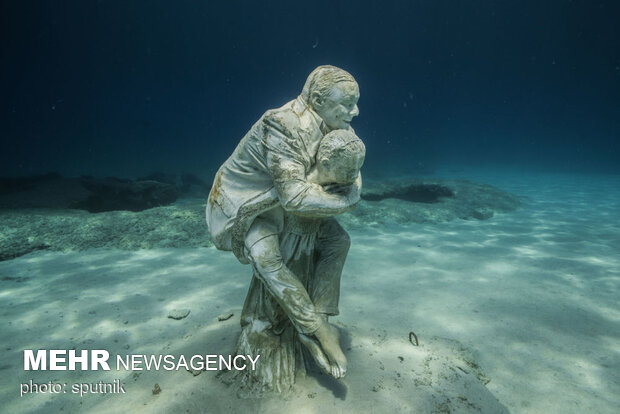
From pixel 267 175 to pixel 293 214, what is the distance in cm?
33

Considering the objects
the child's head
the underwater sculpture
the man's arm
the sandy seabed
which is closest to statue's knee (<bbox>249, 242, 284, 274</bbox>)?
the underwater sculpture

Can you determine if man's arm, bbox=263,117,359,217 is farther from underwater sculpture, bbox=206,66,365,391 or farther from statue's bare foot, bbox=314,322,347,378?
statue's bare foot, bbox=314,322,347,378

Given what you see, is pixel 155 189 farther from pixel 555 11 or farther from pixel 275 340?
pixel 555 11

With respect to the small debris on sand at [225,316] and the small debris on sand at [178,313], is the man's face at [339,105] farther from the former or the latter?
the small debris on sand at [178,313]

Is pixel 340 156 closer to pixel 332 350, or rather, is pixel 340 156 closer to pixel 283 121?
pixel 283 121

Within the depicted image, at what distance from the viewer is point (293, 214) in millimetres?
2170

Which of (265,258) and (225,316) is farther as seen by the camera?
(225,316)

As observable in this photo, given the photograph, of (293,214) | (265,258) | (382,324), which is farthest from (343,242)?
(382,324)

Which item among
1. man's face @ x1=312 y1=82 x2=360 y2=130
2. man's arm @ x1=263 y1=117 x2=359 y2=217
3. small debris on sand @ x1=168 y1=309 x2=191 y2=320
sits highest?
man's face @ x1=312 y1=82 x2=360 y2=130

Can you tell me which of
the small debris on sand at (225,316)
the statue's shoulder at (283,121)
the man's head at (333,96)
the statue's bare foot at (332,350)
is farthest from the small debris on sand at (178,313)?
the man's head at (333,96)

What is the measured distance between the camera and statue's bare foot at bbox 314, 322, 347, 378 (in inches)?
76.2

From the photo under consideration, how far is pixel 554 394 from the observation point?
7.79 feet

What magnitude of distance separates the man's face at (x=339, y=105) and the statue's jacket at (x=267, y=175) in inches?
2.2

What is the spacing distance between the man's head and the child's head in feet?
0.96
